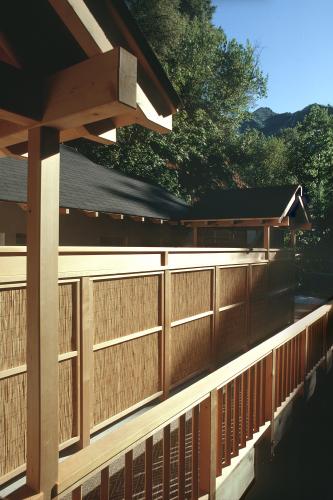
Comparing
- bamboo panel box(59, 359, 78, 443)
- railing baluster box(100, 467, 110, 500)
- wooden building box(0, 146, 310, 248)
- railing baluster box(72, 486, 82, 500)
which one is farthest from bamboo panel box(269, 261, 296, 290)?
railing baluster box(72, 486, 82, 500)

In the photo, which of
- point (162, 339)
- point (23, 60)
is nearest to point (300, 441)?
point (162, 339)

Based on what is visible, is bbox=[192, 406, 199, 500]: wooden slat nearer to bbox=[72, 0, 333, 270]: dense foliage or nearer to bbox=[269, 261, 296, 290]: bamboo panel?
bbox=[269, 261, 296, 290]: bamboo panel

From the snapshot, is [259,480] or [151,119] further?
[259,480]

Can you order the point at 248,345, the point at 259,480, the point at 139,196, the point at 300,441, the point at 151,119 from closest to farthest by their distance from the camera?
the point at 151,119 → the point at 259,480 → the point at 300,441 → the point at 248,345 → the point at 139,196

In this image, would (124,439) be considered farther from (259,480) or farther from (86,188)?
(86,188)

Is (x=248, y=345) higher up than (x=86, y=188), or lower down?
lower down

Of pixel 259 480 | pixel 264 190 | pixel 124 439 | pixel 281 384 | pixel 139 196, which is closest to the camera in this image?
pixel 124 439

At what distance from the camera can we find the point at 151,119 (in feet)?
8.50

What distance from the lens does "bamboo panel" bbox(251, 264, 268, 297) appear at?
8.95 m

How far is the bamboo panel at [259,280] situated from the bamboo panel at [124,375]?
12.8 feet

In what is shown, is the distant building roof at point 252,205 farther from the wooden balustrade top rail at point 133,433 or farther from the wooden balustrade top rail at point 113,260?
the wooden balustrade top rail at point 133,433

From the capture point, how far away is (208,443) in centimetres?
326

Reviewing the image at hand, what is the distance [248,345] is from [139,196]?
6.02 m

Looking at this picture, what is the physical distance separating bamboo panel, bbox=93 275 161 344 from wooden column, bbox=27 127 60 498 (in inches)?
87.5
